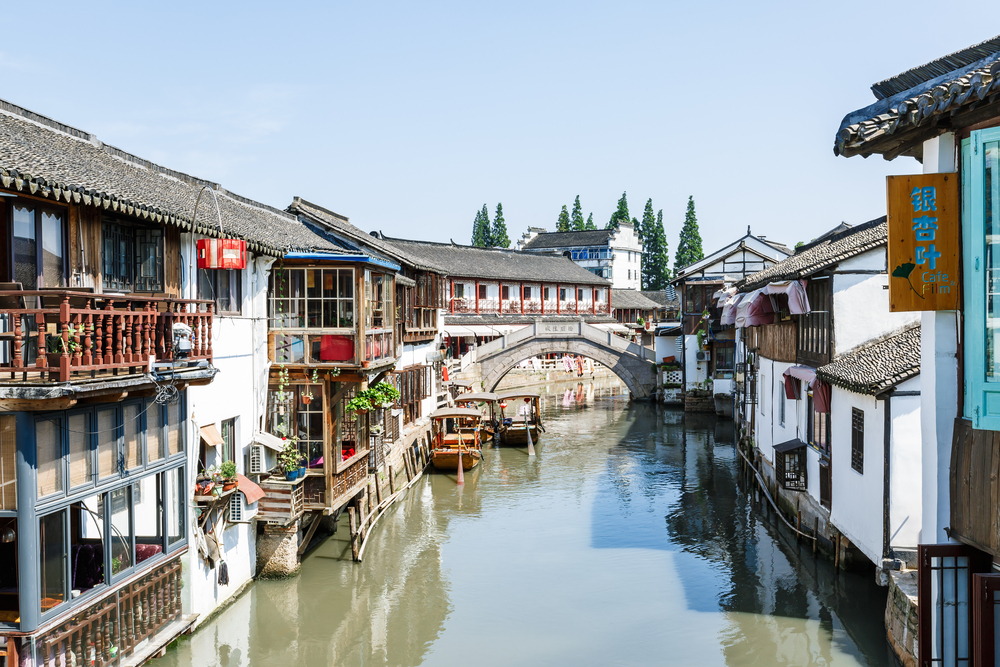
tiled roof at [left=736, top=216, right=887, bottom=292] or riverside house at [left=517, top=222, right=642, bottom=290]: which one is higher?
riverside house at [left=517, top=222, right=642, bottom=290]

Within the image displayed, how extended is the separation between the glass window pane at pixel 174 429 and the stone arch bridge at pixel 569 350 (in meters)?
30.3

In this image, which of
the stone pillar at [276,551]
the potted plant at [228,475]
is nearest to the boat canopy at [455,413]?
the stone pillar at [276,551]

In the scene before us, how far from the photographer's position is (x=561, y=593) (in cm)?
1638

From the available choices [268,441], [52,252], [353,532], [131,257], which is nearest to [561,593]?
[353,532]

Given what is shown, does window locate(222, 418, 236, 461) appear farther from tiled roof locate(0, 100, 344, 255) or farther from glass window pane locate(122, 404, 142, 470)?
tiled roof locate(0, 100, 344, 255)

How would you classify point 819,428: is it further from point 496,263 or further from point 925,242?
point 496,263

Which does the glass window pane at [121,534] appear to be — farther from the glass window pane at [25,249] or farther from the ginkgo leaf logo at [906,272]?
the ginkgo leaf logo at [906,272]

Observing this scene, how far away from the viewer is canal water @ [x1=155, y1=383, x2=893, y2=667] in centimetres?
1356

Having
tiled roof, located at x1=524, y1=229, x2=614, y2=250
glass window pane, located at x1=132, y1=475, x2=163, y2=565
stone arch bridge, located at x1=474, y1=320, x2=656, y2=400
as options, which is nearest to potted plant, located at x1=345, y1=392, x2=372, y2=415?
glass window pane, located at x1=132, y1=475, x2=163, y2=565

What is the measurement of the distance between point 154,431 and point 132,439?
566 mm

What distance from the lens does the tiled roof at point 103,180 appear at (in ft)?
29.1

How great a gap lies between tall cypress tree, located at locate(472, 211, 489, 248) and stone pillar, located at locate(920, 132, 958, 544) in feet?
241

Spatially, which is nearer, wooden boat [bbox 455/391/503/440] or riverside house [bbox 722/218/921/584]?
riverside house [bbox 722/218/921/584]

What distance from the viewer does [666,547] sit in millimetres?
19578
